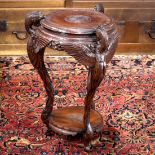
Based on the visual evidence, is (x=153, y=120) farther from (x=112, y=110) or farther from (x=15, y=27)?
(x=15, y=27)

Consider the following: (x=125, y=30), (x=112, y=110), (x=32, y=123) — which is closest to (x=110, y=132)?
(x=112, y=110)

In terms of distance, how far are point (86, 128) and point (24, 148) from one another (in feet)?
1.02

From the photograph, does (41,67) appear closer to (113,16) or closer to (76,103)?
(76,103)

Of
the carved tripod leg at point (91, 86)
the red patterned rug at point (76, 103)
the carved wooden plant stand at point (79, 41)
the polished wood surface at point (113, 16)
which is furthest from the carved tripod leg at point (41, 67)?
the polished wood surface at point (113, 16)

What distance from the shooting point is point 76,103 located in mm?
1973

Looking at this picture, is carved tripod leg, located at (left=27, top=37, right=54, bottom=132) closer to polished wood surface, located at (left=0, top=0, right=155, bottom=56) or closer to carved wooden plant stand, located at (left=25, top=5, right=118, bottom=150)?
carved wooden plant stand, located at (left=25, top=5, right=118, bottom=150)

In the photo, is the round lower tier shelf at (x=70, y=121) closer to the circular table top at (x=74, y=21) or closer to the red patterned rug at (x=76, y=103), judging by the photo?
the red patterned rug at (x=76, y=103)

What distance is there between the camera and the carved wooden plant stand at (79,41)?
133cm

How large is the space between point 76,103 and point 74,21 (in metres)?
0.68

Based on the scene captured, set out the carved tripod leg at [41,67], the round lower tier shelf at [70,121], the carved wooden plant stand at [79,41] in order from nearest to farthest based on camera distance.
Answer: the carved wooden plant stand at [79,41] < the carved tripod leg at [41,67] < the round lower tier shelf at [70,121]

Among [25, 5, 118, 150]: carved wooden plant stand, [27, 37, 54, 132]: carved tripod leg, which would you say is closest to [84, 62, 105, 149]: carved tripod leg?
[25, 5, 118, 150]: carved wooden plant stand

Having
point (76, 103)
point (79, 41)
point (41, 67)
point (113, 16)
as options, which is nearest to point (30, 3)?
point (113, 16)

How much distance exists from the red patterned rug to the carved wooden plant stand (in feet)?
0.33

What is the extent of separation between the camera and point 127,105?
6.45 ft
